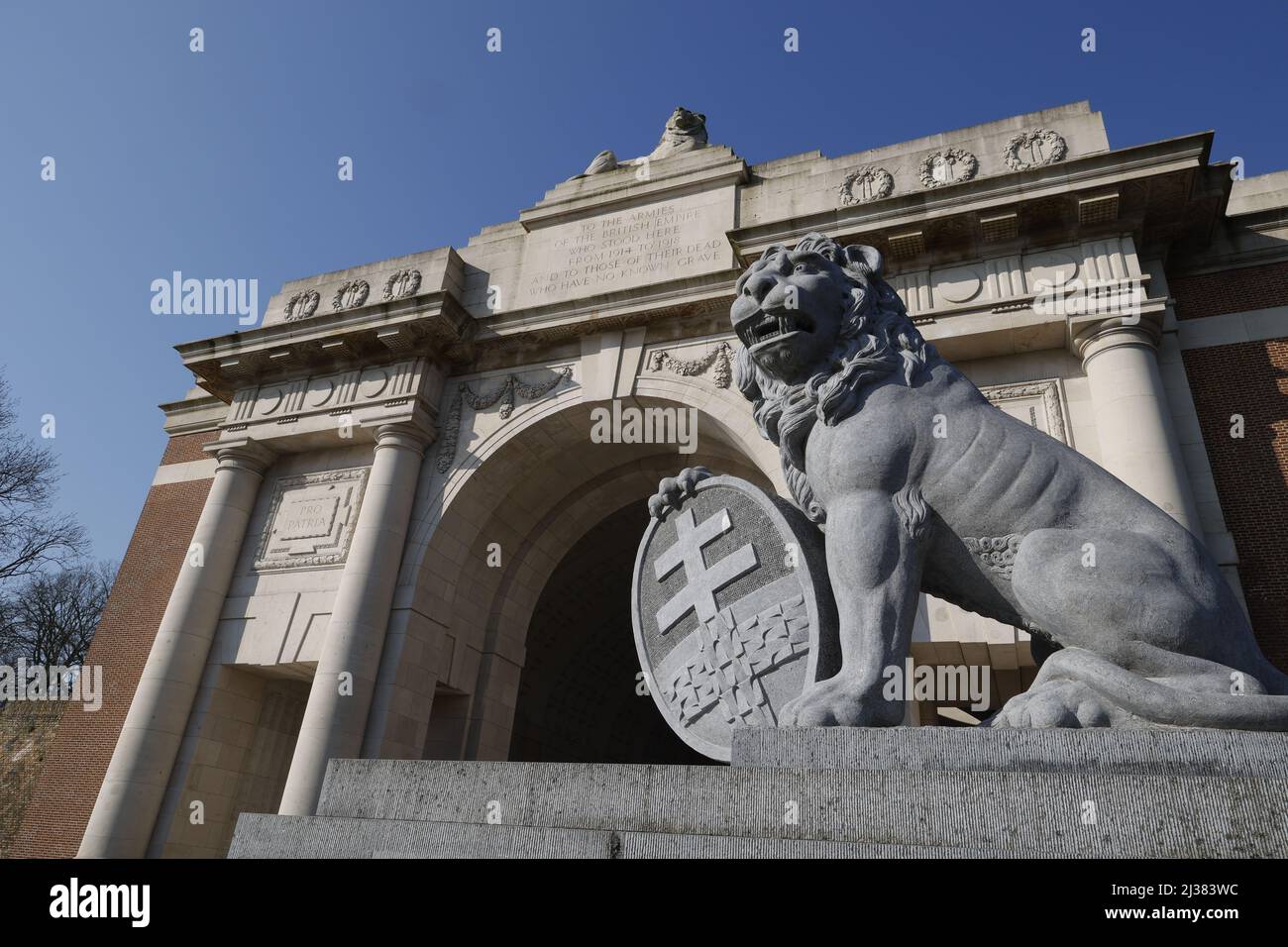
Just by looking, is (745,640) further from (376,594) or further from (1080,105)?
(1080,105)

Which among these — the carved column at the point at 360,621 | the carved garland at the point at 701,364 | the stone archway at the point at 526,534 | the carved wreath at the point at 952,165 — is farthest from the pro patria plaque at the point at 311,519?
the carved wreath at the point at 952,165

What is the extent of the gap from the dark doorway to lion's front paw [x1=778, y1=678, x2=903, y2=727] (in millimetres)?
11415

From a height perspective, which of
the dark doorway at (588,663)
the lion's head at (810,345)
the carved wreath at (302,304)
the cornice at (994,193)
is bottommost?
the lion's head at (810,345)

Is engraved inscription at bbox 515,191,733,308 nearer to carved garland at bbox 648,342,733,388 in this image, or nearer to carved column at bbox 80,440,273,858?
carved garland at bbox 648,342,733,388

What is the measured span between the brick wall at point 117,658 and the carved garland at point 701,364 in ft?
30.0

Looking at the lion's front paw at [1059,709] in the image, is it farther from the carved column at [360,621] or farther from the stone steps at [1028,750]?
the carved column at [360,621]

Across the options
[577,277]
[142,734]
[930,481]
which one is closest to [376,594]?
[142,734]

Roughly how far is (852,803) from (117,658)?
48.9 feet

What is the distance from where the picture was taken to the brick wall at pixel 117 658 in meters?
12.6

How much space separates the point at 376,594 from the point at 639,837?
9550 millimetres

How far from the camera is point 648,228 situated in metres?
13.0

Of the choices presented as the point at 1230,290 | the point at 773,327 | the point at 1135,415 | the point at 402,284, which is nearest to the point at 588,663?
the point at 402,284

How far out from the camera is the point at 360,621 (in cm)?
1104

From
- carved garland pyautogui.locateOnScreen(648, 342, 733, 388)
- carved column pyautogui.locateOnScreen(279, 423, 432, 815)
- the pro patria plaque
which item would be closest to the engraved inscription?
carved garland pyautogui.locateOnScreen(648, 342, 733, 388)
